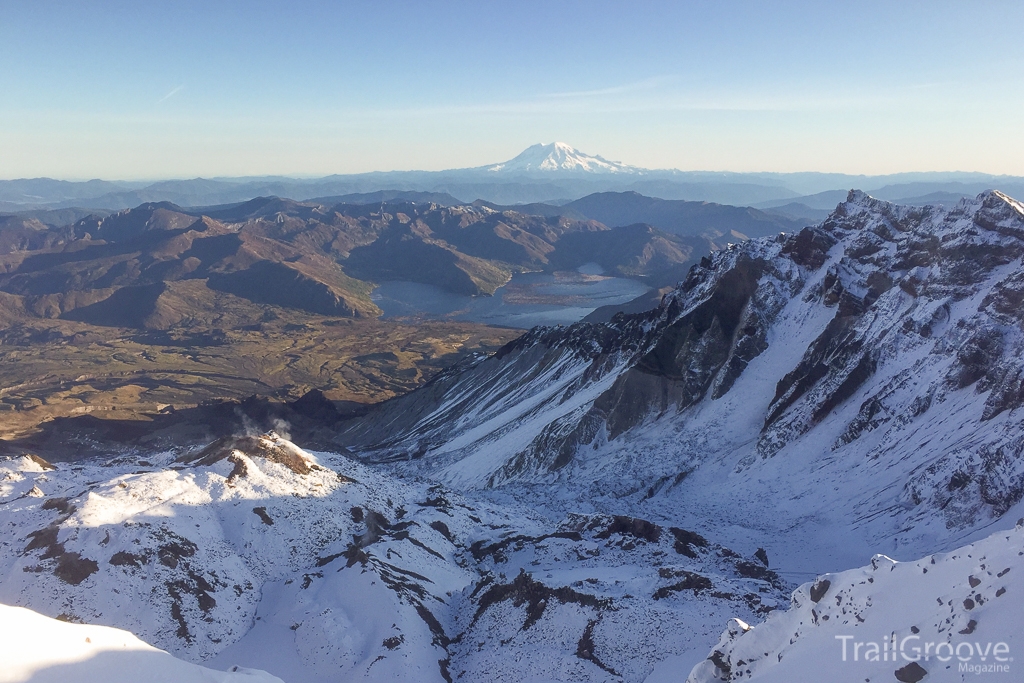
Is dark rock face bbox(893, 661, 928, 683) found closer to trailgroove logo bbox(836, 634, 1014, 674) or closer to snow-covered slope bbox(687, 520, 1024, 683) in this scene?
snow-covered slope bbox(687, 520, 1024, 683)

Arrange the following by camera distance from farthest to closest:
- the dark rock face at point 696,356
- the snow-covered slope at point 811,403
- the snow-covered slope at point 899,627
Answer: the dark rock face at point 696,356 < the snow-covered slope at point 811,403 < the snow-covered slope at point 899,627

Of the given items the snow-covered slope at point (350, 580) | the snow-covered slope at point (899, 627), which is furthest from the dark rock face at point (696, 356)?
the snow-covered slope at point (899, 627)

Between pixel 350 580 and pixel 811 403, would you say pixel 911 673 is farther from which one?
pixel 811 403

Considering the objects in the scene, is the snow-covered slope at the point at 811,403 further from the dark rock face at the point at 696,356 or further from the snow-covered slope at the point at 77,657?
the snow-covered slope at the point at 77,657

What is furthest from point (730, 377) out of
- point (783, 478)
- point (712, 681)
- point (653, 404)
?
point (712, 681)

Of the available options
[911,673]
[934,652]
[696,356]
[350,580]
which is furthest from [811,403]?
[911,673]

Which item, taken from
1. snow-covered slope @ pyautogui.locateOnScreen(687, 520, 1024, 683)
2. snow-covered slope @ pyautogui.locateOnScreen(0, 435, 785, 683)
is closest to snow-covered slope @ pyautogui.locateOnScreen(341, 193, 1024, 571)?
snow-covered slope @ pyautogui.locateOnScreen(0, 435, 785, 683)

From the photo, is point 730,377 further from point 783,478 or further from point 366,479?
Result: point 366,479
